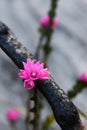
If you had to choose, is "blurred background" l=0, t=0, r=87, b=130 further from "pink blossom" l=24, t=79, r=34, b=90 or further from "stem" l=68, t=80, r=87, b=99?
"pink blossom" l=24, t=79, r=34, b=90

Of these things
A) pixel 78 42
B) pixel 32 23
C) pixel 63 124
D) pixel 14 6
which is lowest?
pixel 63 124

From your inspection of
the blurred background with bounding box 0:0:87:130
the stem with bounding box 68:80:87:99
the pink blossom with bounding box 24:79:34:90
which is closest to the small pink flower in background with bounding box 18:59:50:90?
the pink blossom with bounding box 24:79:34:90

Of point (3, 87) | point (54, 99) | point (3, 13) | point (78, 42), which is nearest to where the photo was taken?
point (54, 99)

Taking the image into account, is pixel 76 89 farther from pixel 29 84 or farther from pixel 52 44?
pixel 52 44

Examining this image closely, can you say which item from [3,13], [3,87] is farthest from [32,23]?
[3,87]

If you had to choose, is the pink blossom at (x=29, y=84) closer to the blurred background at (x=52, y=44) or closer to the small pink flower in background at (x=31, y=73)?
the small pink flower in background at (x=31, y=73)

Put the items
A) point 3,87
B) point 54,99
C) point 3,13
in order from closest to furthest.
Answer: point 54,99 → point 3,87 → point 3,13

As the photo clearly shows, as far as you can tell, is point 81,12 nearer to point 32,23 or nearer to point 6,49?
point 32,23

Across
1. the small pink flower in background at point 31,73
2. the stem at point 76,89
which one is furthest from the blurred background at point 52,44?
the small pink flower in background at point 31,73
